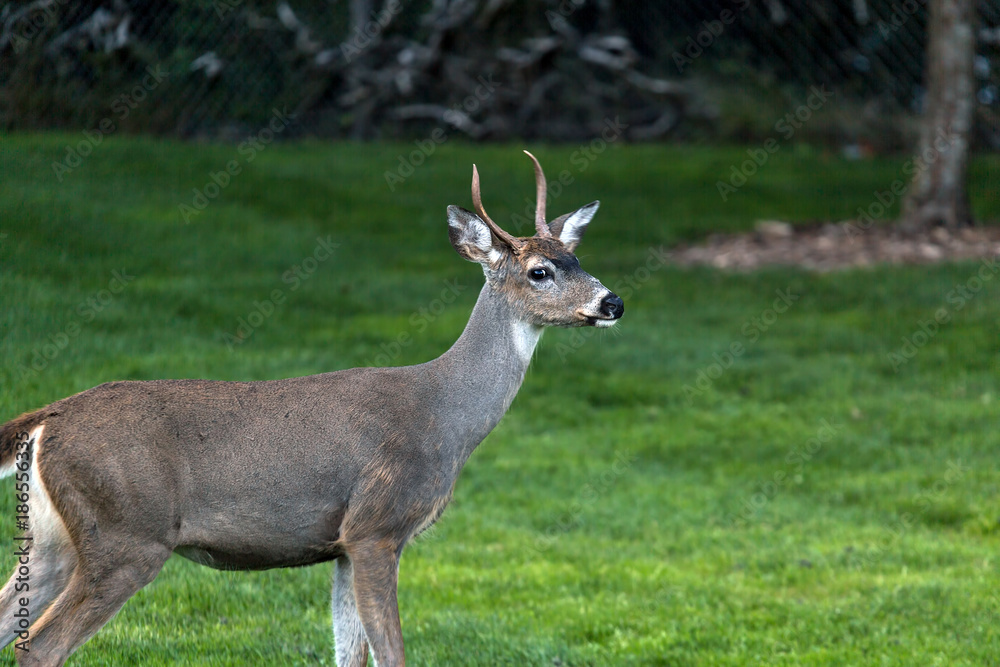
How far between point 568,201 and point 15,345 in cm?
790

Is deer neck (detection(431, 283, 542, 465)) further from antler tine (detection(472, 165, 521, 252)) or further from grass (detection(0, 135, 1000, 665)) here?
grass (detection(0, 135, 1000, 665))

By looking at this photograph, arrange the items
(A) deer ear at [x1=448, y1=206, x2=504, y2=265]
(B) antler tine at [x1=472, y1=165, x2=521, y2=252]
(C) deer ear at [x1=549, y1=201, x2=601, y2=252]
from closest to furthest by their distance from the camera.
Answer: (B) antler tine at [x1=472, y1=165, x2=521, y2=252]
(A) deer ear at [x1=448, y1=206, x2=504, y2=265]
(C) deer ear at [x1=549, y1=201, x2=601, y2=252]

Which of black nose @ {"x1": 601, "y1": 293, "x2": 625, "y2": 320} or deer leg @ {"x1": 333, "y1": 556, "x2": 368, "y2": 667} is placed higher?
black nose @ {"x1": 601, "y1": 293, "x2": 625, "y2": 320}

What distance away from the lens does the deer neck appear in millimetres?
5039

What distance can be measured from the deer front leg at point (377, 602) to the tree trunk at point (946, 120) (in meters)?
11.6

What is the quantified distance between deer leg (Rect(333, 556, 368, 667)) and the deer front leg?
1.08 feet

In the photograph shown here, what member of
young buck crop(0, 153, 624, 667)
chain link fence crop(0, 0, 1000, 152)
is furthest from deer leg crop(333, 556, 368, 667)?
chain link fence crop(0, 0, 1000, 152)

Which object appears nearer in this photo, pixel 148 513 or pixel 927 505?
pixel 148 513

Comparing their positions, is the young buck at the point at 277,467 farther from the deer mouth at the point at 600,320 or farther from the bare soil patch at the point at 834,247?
the bare soil patch at the point at 834,247

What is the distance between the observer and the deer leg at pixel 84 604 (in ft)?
13.8

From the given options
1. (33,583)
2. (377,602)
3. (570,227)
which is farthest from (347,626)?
(570,227)

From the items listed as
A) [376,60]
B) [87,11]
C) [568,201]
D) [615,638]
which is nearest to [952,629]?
[615,638]

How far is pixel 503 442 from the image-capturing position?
10.0 meters

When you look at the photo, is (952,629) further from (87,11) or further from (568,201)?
(87,11)
